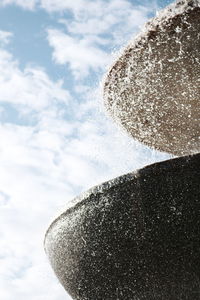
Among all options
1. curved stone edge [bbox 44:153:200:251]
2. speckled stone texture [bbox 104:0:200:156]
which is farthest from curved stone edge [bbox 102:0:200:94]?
curved stone edge [bbox 44:153:200:251]

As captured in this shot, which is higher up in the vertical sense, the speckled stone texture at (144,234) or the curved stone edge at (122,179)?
the curved stone edge at (122,179)

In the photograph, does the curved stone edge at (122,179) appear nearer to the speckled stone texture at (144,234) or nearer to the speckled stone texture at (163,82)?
the speckled stone texture at (144,234)

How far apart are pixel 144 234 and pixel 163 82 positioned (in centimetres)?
177

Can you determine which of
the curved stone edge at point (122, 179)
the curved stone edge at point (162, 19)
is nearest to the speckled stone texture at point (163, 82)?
the curved stone edge at point (162, 19)

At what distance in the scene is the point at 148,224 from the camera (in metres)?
3.72

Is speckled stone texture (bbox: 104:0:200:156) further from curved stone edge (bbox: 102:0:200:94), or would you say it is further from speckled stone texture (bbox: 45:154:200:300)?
speckled stone texture (bbox: 45:154:200:300)

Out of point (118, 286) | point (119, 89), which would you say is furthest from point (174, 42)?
A: point (118, 286)

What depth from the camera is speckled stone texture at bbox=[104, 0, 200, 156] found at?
15.4ft

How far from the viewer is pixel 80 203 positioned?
13.4ft

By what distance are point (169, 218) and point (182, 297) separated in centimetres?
53

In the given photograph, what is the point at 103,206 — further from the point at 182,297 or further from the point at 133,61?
the point at 133,61

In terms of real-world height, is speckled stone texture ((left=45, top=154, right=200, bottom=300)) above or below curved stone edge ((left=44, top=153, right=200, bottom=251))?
below

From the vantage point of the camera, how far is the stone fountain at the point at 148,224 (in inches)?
145

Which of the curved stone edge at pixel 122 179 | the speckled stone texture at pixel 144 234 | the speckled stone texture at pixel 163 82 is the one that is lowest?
the speckled stone texture at pixel 144 234
